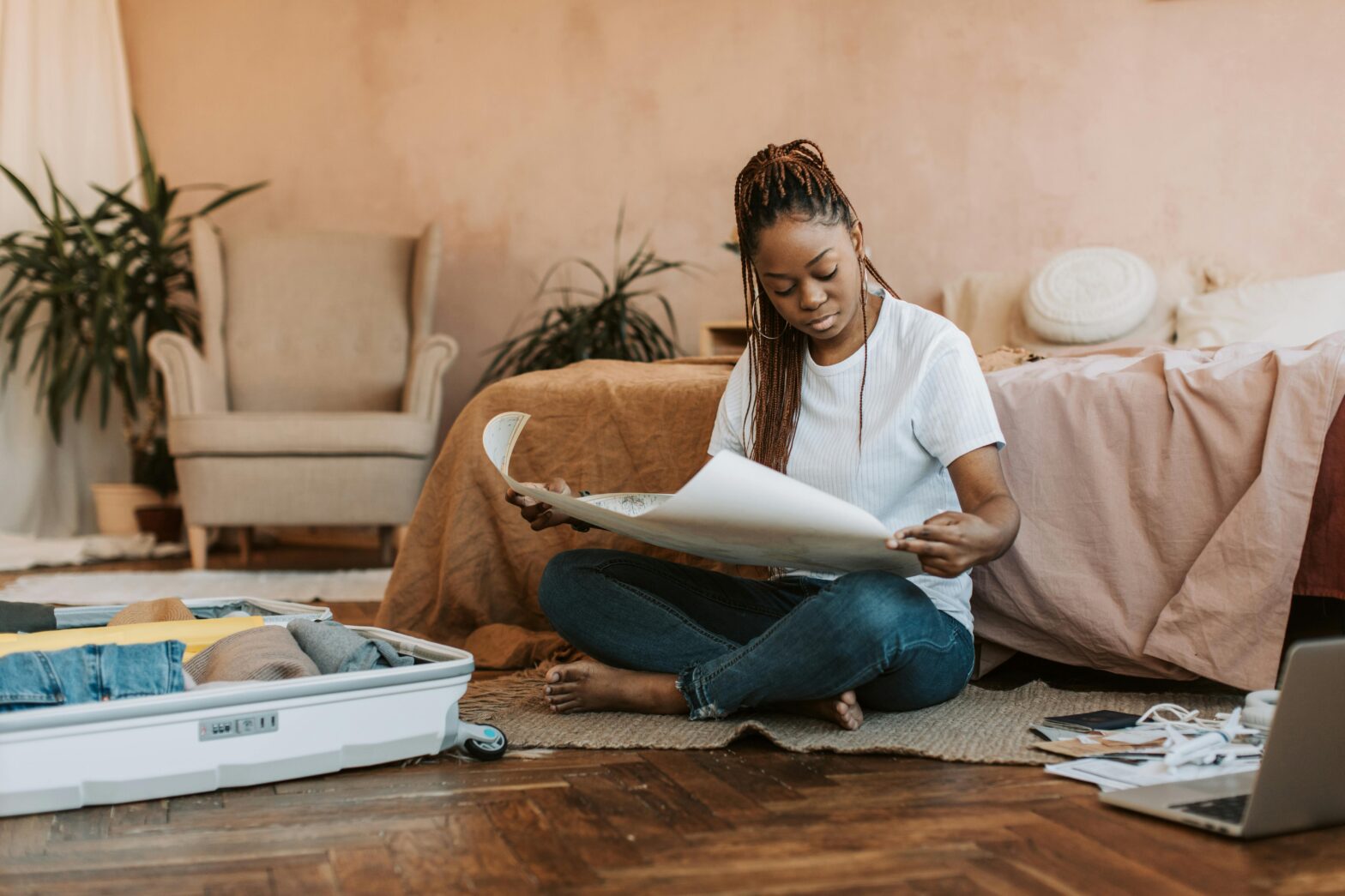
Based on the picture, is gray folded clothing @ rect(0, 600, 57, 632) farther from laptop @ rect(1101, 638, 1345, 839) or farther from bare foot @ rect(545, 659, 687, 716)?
laptop @ rect(1101, 638, 1345, 839)

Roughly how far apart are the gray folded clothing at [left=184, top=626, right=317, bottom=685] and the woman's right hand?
0.33m

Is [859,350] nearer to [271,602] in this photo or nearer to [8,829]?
[271,602]

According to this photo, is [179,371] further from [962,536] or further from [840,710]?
[962,536]

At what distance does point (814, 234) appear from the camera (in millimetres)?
1379

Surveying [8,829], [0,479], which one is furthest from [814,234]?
[0,479]

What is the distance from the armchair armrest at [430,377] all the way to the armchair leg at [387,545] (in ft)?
1.32

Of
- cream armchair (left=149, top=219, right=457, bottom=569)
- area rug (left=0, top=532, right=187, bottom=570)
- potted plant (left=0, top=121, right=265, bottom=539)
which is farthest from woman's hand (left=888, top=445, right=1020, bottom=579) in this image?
potted plant (left=0, top=121, right=265, bottom=539)

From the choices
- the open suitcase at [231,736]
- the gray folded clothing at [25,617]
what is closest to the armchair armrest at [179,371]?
the gray folded clothing at [25,617]

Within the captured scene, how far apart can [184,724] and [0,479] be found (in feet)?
11.8

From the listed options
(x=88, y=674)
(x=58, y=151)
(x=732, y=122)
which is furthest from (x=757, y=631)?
(x=58, y=151)

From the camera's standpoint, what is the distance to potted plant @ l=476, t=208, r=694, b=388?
387cm

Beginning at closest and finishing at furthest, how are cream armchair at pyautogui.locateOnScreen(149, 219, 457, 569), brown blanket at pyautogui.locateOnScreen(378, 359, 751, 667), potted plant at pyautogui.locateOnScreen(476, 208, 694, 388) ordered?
brown blanket at pyautogui.locateOnScreen(378, 359, 751, 667) → cream armchair at pyautogui.locateOnScreen(149, 219, 457, 569) → potted plant at pyautogui.locateOnScreen(476, 208, 694, 388)

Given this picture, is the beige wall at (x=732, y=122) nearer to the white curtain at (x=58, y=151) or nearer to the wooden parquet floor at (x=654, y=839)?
the white curtain at (x=58, y=151)

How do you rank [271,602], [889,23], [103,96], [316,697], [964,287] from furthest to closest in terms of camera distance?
[103,96] → [889,23] → [964,287] → [271,602] → [316,697]
